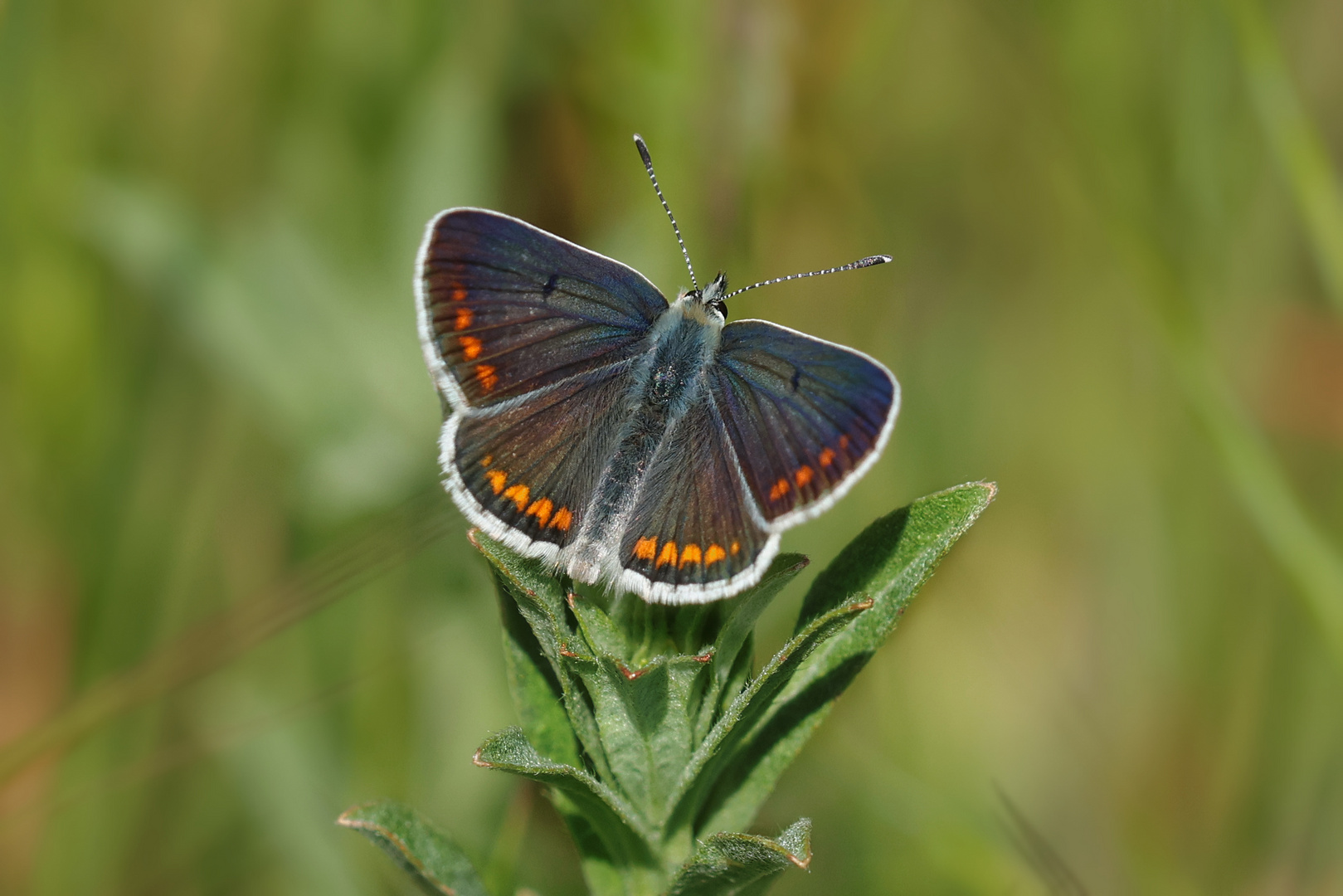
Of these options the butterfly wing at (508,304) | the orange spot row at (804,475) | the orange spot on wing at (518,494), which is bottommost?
the orange spot row at (804,475)

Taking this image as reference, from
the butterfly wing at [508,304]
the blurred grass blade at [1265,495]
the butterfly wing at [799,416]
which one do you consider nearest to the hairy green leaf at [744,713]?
the butterfly wing at [799,416]

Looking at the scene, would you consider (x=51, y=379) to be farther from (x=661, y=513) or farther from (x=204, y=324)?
(x=661, y=513)

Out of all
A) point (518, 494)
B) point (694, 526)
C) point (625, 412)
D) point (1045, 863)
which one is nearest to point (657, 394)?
point (625, 412)

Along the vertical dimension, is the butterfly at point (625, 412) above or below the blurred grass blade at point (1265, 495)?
above

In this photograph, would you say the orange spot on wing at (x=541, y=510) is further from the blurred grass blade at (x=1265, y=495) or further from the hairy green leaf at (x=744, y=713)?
the blurred grass blade at (x=1265, y=495)

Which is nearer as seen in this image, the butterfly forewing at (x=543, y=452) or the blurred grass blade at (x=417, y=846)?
the blurred grass blade at (x=417, y=846)

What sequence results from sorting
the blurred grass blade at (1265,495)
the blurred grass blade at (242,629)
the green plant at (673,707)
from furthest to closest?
the blurred grass blade at (1265,495) → the blurred grass blade at (242,629) → the green plant at (673,707)

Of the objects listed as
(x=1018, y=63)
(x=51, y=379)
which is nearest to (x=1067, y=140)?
(x=1018, y=63)

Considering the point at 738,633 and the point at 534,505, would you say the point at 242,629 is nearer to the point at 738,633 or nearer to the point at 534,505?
the point at 534,505
